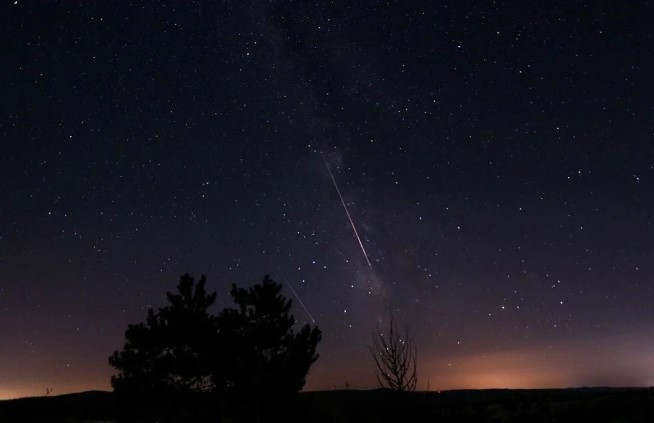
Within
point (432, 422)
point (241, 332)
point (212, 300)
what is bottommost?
point (432, 422)

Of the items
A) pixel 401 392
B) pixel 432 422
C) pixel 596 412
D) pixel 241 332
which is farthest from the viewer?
pixel 432 422

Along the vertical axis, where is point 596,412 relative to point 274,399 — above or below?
below

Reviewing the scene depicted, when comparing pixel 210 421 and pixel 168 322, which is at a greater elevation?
pixel 168 322

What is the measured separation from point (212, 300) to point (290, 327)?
4.10 meters

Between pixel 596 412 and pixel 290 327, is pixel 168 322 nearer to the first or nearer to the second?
pixel 290 327

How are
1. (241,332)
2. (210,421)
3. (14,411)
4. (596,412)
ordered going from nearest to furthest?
1. (596,412)
2. (210,421)
3. (241,332)
4. (14,411)

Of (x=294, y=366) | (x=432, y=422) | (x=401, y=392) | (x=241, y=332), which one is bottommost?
(x=432, y=422)

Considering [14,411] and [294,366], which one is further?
[14,411]

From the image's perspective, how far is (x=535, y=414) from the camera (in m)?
22.6

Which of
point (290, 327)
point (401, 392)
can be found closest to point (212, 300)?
point (290, 327)

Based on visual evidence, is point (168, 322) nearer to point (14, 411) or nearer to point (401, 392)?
point (401, 392)

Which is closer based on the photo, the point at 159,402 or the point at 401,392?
the point at 401,392

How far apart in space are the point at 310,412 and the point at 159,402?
6673 millimetres

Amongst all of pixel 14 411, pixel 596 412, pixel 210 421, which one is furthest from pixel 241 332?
pixel 14 411
